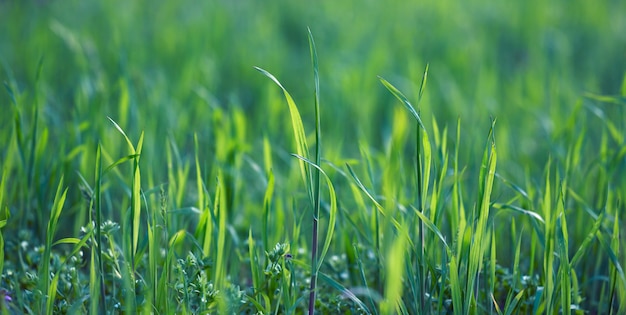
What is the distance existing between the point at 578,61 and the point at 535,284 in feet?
6.84

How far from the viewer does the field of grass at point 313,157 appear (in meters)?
1.17

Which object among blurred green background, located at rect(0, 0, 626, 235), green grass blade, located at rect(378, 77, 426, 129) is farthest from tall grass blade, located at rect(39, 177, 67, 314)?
green grass blade, located at rect(378, 77, 426, 129)

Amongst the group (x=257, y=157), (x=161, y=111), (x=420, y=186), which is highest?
(x=420, y=186)

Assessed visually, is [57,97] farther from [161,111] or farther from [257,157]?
[257,157]

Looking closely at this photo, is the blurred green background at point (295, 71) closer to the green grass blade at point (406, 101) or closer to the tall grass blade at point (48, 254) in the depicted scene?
the tall grass blade at point (48, 254)

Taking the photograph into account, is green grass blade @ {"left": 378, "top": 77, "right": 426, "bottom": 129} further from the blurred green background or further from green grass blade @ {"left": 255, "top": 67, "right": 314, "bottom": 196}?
the blurred green background

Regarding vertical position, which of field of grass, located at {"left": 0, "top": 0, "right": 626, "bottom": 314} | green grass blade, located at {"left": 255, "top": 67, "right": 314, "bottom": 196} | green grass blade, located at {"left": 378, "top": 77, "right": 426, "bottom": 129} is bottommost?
field of grass, located at {"left": 0, "top": 0, "right": 626, "bottom": 314}

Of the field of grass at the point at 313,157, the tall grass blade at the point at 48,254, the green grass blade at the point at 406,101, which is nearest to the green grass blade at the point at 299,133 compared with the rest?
the field of grass at the point at 313,157

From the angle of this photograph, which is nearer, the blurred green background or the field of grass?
the field of grass

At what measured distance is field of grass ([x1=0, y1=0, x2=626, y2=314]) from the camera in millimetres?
1169

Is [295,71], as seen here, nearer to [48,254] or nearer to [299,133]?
[299,133]

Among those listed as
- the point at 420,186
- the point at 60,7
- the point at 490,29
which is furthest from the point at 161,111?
the point at 490,29

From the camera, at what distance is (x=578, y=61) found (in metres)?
3.02

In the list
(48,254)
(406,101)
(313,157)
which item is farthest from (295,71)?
(48,254)
